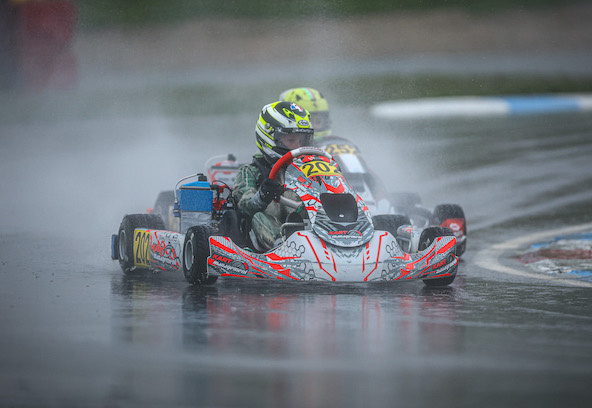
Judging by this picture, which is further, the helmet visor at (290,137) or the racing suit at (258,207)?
the helmet visor at (290,137)

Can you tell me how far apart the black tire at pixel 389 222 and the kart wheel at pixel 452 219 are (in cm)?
138

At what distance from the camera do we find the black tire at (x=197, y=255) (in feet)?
26.8

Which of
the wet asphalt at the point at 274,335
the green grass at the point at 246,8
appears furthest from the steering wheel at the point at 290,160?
the green grass at the point at 246,8

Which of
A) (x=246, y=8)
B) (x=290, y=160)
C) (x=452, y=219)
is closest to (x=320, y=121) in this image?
(x=452, y=219)

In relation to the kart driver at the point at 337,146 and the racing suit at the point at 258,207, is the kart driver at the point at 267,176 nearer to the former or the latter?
the racing suit at the point at 258,207

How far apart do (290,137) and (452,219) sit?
227 centimetres

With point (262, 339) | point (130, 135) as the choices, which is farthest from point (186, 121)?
point (262, 339)

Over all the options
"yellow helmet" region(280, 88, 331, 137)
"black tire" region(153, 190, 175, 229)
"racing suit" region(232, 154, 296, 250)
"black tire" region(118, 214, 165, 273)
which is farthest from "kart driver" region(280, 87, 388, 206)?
"black tire" region(118, 214, 165, 273)

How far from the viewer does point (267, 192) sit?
8.52 metres

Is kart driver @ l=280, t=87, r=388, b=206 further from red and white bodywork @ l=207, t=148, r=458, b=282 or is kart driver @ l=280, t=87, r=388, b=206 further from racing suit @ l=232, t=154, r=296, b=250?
red and white bodywork @ l=207, t=148, r=458, b=282

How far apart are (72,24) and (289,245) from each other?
15.7 m

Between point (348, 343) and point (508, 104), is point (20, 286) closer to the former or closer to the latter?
point (348, 343)

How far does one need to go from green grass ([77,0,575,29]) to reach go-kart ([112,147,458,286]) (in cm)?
1461

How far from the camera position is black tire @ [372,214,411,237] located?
939 cm
